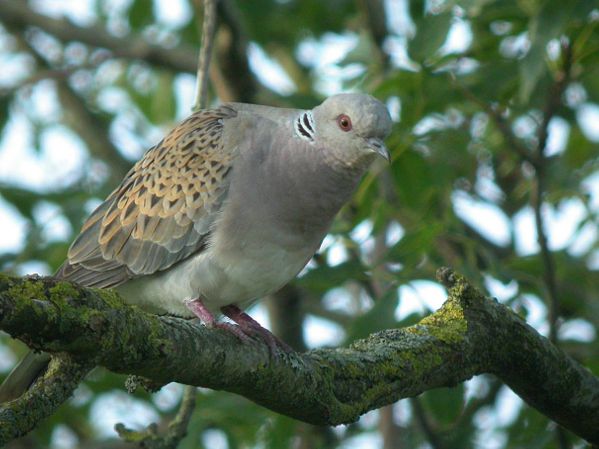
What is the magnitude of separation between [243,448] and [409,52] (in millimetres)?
2152

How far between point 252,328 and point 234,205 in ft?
1.78

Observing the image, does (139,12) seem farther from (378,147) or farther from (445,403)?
(445,403)

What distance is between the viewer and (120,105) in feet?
23.5

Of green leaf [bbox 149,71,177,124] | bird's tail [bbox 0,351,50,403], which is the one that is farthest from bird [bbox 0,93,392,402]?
green leaf [bbox 149,71,177,124]

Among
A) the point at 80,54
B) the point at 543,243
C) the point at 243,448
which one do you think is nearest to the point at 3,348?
the point at 80,54

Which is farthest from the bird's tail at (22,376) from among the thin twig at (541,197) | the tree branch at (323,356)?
the thin twig at (541,197)

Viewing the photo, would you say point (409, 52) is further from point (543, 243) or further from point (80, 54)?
point (80, 54)

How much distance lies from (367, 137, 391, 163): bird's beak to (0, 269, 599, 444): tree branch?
2.55ft

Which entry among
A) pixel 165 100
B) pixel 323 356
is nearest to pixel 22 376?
pixel 323 356

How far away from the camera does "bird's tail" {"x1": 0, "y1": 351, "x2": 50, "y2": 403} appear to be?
3402 mm

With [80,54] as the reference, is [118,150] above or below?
below

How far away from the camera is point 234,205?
378 centimetres

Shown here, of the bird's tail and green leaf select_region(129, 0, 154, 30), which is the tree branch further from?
green leaf select_region(129, 0, 154, 30)

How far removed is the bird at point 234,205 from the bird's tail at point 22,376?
0.56m
